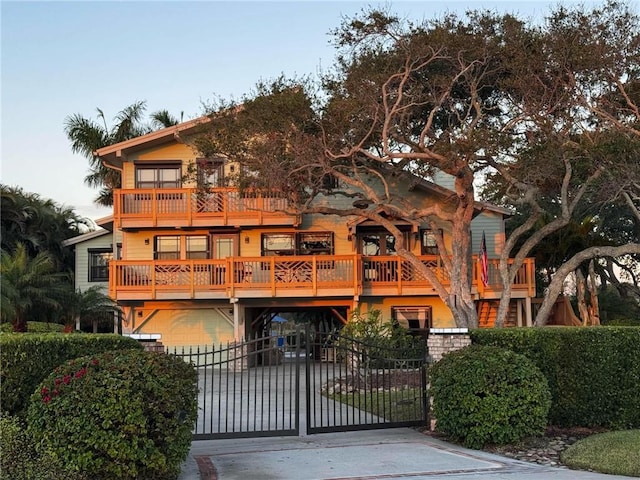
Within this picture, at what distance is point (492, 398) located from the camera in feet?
39.0

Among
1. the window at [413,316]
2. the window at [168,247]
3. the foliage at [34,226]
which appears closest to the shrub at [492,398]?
the window at [413,316]

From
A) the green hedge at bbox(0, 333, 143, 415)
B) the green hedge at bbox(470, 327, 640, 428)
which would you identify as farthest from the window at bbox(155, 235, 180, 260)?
the green hedge at bbox(0, 333, 143, 415)

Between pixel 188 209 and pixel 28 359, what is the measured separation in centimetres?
1831

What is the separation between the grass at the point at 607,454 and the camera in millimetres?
10477

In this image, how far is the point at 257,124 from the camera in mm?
21875

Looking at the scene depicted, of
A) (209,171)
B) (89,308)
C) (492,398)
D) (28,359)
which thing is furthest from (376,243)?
(28,359)

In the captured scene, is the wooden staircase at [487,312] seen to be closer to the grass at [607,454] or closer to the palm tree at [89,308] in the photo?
the palm tree at [89,308]

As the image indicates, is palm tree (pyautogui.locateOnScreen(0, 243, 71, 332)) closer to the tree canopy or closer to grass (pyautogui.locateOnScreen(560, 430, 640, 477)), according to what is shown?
the tree canopy

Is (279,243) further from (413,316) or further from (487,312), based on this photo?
(487,312)

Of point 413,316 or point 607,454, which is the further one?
point 413,316

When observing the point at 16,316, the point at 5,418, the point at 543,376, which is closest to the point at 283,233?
the point at 16,316

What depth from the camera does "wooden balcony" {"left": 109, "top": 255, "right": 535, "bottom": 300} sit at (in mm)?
27078

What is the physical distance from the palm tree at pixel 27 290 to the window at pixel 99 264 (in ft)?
16.7

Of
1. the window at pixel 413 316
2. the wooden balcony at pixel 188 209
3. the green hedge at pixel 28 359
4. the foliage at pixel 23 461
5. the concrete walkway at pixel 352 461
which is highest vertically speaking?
the wooden balcony at pixel 188 209
